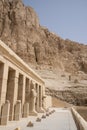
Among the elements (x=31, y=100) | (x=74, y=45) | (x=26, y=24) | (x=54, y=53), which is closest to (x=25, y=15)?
(x=26, y=24)

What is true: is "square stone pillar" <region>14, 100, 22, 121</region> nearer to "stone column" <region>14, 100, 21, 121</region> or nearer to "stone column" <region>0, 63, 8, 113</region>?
"stone column" <region>14, 100, 21, 121</region>

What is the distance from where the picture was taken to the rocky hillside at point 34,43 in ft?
238

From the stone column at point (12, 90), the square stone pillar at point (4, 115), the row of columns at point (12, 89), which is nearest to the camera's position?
the square stone pillar at point (4, 115)

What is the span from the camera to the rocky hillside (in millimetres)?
72438

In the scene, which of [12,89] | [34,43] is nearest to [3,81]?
[12,89]

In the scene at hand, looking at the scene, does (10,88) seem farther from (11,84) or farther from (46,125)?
(46,125)

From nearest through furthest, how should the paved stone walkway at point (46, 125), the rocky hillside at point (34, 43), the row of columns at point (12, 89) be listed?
the paved stone walkway at point (46, 125), the row of columns at point (12, 89), the rocky hillside at point (34, 43)

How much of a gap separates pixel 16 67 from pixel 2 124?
4.07m

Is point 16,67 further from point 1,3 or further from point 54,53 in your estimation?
point 1,3

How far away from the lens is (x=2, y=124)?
847 cm

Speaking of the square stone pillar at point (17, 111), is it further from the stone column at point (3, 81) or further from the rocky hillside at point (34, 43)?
the rocky hillside at point (34, 43)

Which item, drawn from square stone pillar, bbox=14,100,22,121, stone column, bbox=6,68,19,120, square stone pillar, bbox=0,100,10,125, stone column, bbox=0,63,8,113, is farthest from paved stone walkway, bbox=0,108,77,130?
stone column, bbox=0,63,8,113

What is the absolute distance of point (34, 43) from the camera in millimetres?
80062

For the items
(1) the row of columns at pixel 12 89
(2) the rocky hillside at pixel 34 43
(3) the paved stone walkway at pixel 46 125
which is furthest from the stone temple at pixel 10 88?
(2) the rocky hillside at pixel 34 43
